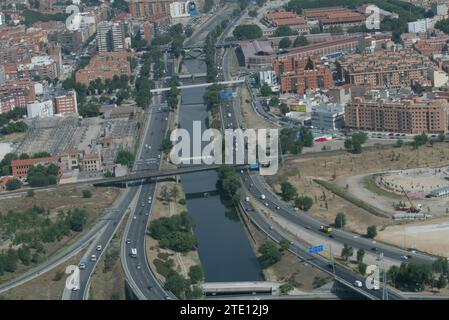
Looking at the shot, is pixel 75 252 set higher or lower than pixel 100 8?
lower

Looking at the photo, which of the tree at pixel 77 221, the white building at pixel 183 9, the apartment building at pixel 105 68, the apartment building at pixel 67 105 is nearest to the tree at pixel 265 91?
the apartment building at pixel 67 105

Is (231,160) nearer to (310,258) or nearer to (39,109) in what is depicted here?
(310,258)

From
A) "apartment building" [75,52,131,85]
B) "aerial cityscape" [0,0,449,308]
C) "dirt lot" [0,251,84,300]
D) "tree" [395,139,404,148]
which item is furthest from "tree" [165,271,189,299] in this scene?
"apartment building" [75,52,131,85]

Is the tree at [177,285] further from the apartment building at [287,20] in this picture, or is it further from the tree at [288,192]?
the apartment building at [287,20]

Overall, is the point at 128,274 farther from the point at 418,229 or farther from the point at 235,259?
the point at 418,229

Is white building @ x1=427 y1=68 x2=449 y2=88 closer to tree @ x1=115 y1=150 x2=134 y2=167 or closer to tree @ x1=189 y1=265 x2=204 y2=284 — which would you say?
tree @ x1=115 y1=150 x2=134 y2=167

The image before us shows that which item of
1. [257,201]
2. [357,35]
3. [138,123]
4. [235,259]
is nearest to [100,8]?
[357,35]

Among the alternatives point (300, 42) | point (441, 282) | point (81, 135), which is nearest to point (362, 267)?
point (441, 282)
